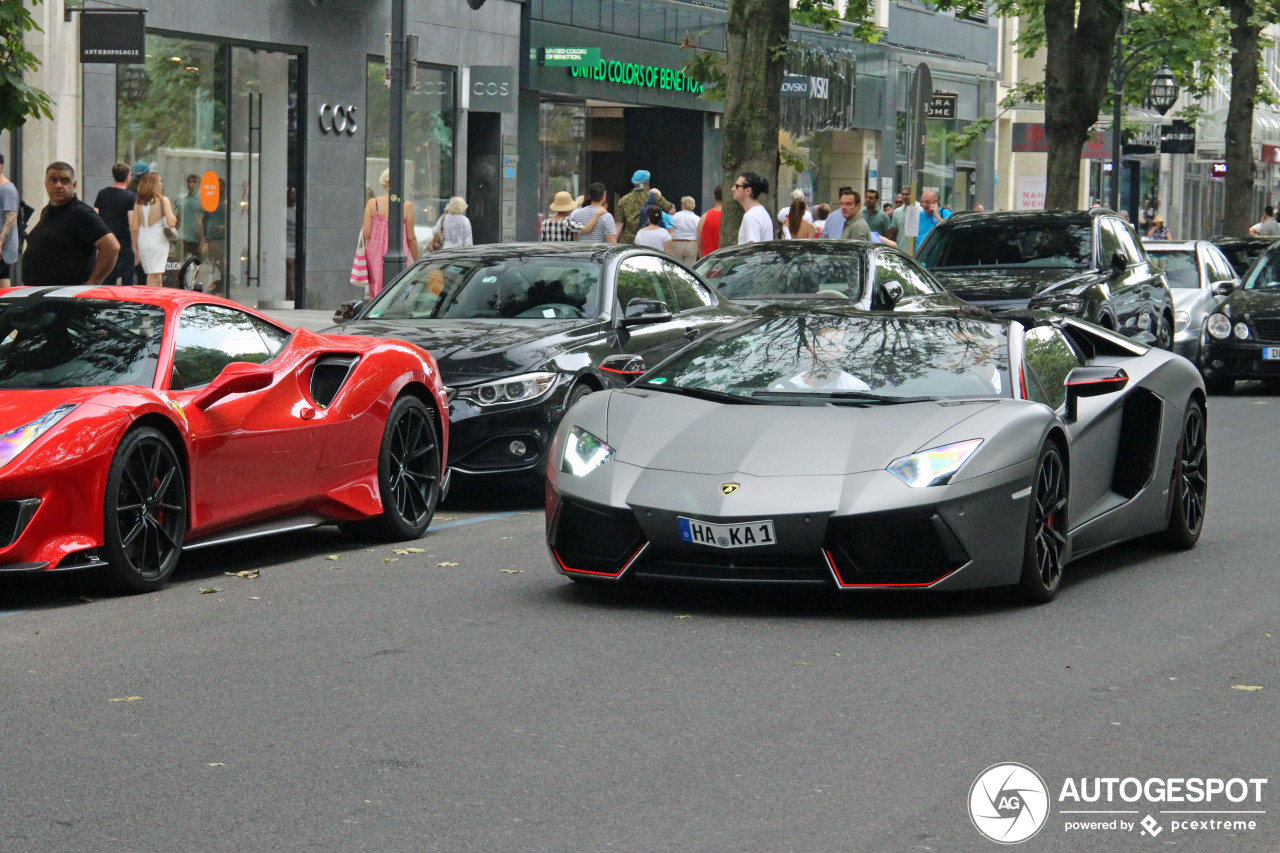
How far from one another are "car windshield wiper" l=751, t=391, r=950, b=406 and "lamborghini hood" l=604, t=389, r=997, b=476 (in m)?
0.05

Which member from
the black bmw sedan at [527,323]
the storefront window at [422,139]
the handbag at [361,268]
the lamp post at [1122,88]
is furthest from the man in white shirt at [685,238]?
the black bmw sedan at [527,323]

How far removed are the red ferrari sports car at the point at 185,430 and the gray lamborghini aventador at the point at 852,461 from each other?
5.23ft

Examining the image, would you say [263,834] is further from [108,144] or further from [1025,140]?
[1025,140]

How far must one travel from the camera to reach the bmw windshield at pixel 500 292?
12.5 metres

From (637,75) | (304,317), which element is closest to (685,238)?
(304,317)

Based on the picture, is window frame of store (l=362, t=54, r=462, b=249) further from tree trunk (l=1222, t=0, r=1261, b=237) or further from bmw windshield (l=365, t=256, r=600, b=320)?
tree trunk (l=1222, t=0, r=1261, b=237)

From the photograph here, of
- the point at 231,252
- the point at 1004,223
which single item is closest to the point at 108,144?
the point at 231,252

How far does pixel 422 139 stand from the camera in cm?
2995

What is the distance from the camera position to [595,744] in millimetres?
5723

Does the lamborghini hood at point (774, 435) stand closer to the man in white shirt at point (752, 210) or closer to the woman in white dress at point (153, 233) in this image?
the man in white shirt at point (752, 210)

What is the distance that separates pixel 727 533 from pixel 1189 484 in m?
3.24

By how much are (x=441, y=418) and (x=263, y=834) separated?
5809 millimetres

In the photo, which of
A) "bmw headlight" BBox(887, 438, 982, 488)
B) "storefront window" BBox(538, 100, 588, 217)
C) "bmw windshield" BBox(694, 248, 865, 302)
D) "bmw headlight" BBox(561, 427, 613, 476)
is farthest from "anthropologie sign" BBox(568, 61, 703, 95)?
"bmw headlight" BBox(887, 438, 982, 488)

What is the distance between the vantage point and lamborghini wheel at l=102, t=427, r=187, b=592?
8.01m
